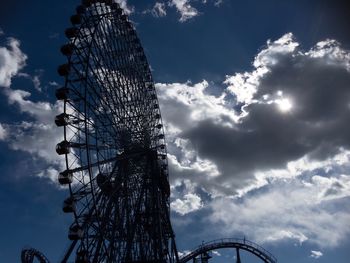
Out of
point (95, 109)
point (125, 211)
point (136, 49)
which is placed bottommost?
point (125, 211)

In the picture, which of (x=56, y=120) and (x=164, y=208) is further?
(x=164, y=208)

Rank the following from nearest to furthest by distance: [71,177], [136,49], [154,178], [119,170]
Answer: [71,177] → [119,170] → [154,178] → [136,49]

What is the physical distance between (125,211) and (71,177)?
244 inches

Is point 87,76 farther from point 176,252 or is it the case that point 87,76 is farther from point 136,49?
point 176,252

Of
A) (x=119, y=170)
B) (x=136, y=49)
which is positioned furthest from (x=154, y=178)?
(x=136, y=49)

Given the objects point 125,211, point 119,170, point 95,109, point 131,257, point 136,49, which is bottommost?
point 131,257

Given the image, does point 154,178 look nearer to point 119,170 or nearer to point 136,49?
point 119,170

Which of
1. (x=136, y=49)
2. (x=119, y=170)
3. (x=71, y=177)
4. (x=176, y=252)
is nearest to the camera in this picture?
(x=71, y=177)

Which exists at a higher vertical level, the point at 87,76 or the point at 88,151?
the point at 87,76

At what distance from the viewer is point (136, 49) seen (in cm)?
3753

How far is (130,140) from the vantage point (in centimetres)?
3284

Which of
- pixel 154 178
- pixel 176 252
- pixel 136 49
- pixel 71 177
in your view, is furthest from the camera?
pixel 136 49

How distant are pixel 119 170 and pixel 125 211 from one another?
3.15 meters

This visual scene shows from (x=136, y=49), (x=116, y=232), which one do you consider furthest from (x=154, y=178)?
(x=136, y=49)
